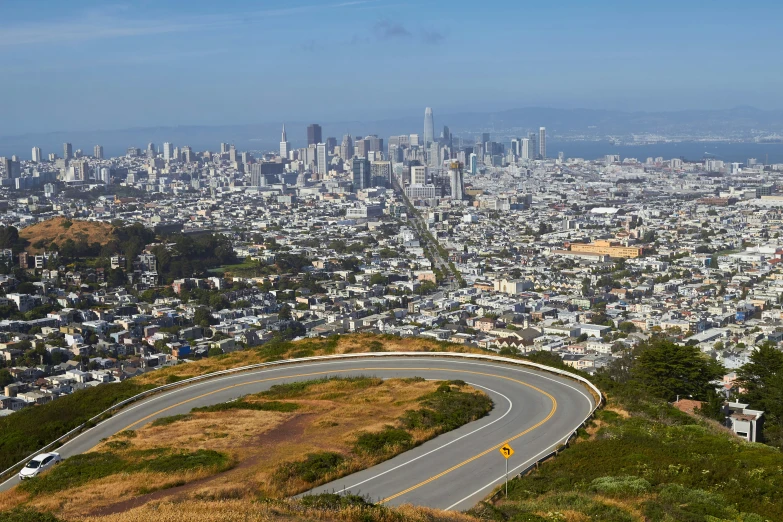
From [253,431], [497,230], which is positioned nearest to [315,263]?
[497,230]

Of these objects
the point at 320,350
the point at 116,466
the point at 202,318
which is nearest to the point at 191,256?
the point at 202,318

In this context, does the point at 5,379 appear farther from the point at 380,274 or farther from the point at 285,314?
the point at 380,274

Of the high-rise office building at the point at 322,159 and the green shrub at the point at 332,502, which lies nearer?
the green shrub at the point at 332,502

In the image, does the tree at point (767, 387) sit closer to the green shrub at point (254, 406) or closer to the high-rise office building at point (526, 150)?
the green shrub at point (254, 406)

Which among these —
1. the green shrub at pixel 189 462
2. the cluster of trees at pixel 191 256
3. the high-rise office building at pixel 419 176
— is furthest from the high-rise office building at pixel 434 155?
the green shrub at pixel 189 462

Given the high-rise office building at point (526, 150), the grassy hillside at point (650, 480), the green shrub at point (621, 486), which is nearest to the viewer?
the grassy hillside at point (650, 480)

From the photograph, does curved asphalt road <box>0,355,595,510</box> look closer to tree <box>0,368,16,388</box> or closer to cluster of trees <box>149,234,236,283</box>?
tree <box>0,368,16,388</box>

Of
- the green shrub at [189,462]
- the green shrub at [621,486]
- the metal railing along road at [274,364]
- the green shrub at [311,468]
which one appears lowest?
the metal railing along road at [274,364]

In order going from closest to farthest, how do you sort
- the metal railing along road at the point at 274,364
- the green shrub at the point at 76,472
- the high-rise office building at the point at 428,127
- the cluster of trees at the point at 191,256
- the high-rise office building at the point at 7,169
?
the green shrub at the point at 76,472, the metal railing along road at the point at 274,364, the cluster of trees at the point at 191,256, the high-rise office building at the point at 7,169, the high-rise office building at the point at 428,127
